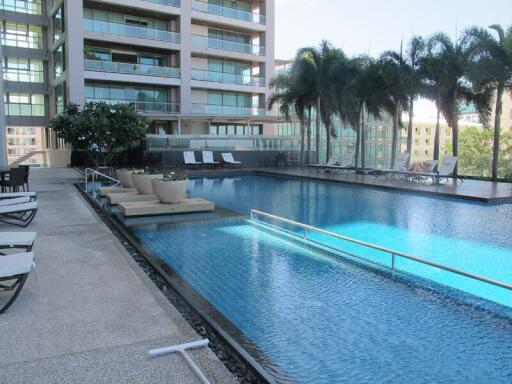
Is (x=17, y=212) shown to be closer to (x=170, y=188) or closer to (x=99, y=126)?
(x=170, y=188)

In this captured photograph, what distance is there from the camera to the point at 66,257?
6.29 meters

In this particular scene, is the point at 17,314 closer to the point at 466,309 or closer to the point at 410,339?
the point at 410,339

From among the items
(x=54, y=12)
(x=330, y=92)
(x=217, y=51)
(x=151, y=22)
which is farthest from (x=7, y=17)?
(x=330, y=92)

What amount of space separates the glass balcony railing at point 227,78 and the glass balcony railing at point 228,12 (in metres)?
4.39

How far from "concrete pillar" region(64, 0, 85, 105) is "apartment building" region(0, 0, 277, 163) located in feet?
0.20

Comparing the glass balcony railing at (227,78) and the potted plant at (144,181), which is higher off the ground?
the glass balcony railing at (227,78)

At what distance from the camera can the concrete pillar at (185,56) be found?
110 ft

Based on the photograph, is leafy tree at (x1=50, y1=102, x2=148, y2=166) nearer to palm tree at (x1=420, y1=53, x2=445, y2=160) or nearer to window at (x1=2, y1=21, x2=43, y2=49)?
palm tree at (x1=420, y1=53, x2=445, y2=160)

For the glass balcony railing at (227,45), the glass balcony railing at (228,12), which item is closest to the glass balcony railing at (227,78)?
the glass balcony railing at (227,45)

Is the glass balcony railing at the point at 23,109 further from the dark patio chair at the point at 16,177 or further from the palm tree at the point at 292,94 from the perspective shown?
the dark patio chair at the point at 16,177

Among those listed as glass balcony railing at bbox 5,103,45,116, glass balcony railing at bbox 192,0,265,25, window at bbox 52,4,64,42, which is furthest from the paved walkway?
glass balcony railing at bbox 5,103,45,116

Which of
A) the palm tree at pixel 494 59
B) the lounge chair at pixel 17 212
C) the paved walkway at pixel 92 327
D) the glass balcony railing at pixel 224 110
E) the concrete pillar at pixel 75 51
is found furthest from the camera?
the glass balcony railing at pixel 224 110

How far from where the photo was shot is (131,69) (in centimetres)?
3133

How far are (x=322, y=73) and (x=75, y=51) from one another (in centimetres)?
1599
